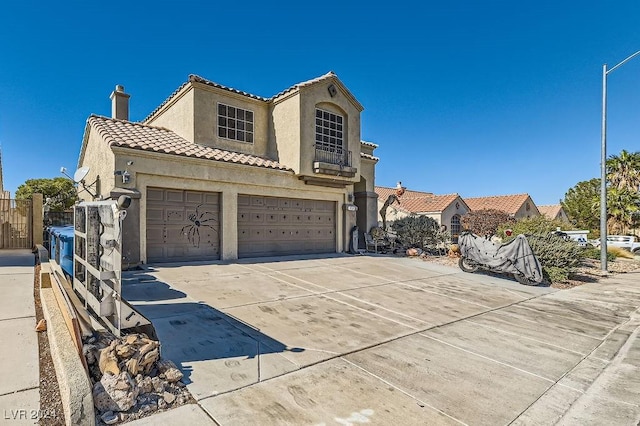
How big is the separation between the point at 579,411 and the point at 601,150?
554 inches

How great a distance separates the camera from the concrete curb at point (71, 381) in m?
2.79

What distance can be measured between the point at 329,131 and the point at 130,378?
13210 millimetres

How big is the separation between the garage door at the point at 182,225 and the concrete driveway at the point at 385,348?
1.61m

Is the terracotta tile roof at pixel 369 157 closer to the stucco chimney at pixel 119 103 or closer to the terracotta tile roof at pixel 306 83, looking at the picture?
the terracotta tile roof at pixel 306 83

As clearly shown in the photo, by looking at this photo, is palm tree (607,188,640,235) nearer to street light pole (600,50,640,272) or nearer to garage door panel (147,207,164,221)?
street light pole (600,50,640,272)

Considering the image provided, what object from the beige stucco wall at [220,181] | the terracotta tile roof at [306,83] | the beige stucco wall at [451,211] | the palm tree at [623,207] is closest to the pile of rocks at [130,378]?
the beige stucco wall at [220,181]

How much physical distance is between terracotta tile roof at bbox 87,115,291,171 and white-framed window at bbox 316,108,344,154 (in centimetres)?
219

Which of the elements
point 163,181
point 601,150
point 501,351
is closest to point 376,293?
point 501,351

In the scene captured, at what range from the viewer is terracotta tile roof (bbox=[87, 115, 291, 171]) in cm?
1033

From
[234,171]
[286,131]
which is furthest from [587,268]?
[234,171]

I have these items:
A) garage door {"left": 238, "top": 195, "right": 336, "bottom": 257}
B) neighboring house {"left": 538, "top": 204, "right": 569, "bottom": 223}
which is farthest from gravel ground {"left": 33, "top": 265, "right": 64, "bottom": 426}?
neighboring house {"left": 538, "top": 204, "right": 569, "bottom": 223}

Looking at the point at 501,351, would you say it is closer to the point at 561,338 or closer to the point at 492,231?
the point at 561,338

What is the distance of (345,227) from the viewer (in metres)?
16.1

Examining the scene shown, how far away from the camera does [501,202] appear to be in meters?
34.9
